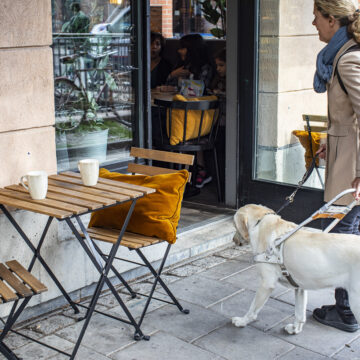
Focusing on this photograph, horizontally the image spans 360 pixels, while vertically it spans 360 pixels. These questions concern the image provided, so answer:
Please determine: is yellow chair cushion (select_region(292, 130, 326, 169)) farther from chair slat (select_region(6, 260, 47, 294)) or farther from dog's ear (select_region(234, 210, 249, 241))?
chair slat (select_region(6, 260, 47, 294))

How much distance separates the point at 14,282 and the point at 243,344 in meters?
1.42

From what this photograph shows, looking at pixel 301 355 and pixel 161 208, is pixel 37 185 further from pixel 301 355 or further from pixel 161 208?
pixel 301 355

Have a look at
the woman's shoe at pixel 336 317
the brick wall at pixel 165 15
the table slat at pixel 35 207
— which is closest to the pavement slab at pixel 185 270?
the woman's shoe at pixel 336 317

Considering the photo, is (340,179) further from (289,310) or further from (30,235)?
(30,235)

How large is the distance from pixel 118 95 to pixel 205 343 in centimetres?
244

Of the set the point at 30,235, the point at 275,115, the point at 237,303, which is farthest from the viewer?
the point at 275,115

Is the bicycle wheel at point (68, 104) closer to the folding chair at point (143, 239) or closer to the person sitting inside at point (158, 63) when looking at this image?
the folding chair at point (143, 239)

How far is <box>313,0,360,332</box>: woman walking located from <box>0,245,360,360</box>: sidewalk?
345mm

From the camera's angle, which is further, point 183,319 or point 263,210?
point 183,319

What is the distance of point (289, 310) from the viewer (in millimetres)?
4379

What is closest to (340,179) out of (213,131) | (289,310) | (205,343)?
(289,310)

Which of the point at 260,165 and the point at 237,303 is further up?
the point at 260,165

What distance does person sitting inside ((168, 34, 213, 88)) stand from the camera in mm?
8156

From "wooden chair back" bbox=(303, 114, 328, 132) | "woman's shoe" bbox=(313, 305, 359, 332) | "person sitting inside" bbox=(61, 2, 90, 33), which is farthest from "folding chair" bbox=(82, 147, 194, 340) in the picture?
"wooden chair back" bbox=(303, 114, 328, 132)
